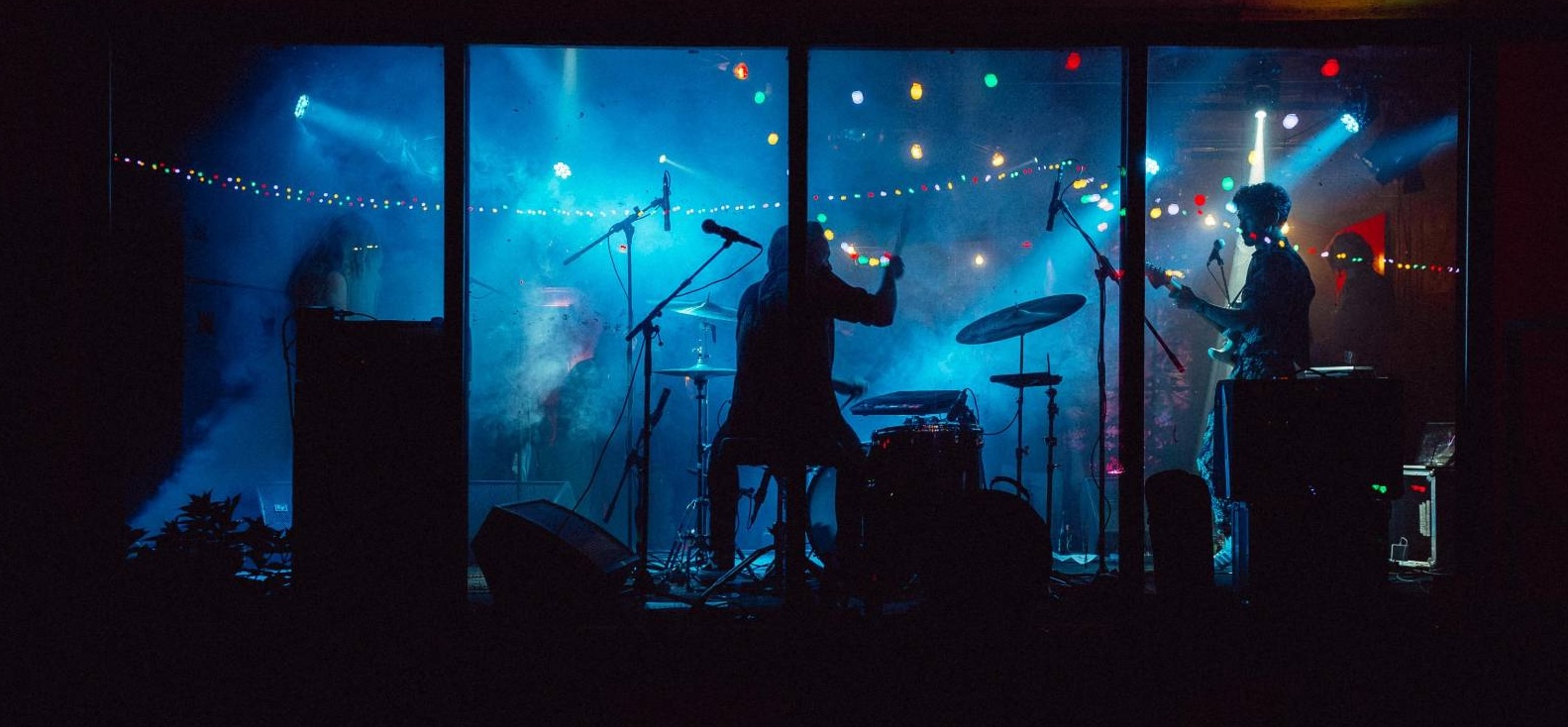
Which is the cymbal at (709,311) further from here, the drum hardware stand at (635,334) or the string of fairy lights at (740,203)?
the string of fairy lights at (740,203)

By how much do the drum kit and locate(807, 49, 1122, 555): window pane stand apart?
1.93m

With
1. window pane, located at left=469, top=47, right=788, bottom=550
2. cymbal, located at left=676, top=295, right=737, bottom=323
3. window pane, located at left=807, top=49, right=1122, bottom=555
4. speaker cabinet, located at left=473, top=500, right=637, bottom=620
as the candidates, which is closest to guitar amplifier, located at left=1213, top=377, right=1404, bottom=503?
window pane, located at left=807, top=49, right=1122, bottom=555

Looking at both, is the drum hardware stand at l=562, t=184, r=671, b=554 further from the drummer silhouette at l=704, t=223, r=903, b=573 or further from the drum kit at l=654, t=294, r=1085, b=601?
the drum kit at l=654, t=294, r=1085, b=601

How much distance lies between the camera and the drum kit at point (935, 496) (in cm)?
366

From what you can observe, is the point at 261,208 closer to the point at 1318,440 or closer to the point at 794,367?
the point at 794,367

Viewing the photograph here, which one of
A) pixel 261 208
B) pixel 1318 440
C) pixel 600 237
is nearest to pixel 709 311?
→ pixel 600 237

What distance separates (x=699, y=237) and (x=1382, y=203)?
5691 mm

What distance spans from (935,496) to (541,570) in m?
1.96

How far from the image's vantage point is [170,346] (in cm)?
586

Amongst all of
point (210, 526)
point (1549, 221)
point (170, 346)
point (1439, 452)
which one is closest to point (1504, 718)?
point (1549, 221)

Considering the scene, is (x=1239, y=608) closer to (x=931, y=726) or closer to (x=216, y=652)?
(x=931, y=726)

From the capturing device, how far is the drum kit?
12.0 feet

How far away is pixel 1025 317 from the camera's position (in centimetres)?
466

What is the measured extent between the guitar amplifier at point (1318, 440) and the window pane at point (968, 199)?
9.36 feet
